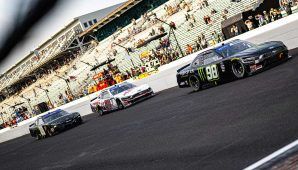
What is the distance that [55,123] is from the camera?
64.6 ft

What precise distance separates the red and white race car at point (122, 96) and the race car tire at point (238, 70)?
7142 millimetres

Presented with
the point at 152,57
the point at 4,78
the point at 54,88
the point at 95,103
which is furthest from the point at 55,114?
the point at 4,78

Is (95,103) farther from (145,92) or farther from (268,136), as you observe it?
(268,136)

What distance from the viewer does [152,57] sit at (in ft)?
98.5

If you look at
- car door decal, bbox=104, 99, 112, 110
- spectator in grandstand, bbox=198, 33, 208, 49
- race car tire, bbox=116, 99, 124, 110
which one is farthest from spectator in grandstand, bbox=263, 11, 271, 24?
car door decal, bbox=104, 99, 112, 110

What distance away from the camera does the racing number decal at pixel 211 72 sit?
13.1 m

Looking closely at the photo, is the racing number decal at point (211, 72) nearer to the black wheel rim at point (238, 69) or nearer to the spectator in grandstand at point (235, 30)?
the black wheel rim at point (238, 69)

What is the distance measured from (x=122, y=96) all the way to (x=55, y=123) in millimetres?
3760

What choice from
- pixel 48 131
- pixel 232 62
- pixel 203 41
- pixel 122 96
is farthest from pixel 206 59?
pixel 203 41

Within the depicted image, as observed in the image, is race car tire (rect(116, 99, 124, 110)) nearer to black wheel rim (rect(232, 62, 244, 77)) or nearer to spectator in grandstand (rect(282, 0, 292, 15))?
black wheel rim (rect(232, 62, 244, 77))

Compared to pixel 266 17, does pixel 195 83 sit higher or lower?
lower

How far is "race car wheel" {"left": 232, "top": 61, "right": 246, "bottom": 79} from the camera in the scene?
12.2 metres

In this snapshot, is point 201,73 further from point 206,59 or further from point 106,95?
point 106,95

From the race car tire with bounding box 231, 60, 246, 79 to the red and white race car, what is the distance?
7.14 meters
